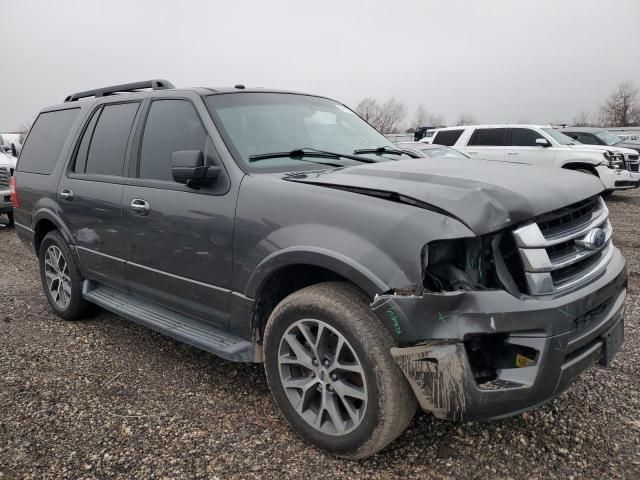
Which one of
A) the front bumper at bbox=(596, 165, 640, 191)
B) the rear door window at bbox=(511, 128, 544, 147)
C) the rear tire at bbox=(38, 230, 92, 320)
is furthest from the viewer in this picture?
the rear door window at bbox=(511, 128, 544, 147)

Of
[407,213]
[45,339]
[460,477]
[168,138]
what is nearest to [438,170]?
[407,213]

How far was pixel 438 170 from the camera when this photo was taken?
8.80 feet

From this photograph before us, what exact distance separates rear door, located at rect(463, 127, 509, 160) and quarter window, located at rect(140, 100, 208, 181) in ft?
35.8

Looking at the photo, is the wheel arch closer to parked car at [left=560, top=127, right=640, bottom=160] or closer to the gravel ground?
the gravel ground

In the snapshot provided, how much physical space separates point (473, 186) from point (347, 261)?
66cm

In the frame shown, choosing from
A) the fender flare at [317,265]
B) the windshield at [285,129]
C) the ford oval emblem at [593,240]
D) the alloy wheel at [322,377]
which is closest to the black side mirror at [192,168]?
the windshield at [285,129]

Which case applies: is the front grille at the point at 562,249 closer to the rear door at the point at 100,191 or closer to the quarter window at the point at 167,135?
the quarter window at the point at 167,135

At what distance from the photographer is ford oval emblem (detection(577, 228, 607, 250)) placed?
2.37m

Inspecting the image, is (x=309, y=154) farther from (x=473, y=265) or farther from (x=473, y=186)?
(x=473, y=265)

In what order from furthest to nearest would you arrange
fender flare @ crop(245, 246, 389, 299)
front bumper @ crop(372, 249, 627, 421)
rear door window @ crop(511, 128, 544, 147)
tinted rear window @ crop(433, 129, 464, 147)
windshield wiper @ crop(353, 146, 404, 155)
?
1. tinted rear window @ crop(433, 129, 464, 147)
2. rear door window @ crop(511, 128, 544, 147)
3. windshield wiper @ crop(353, 146, 404, 155)
4. fender flare @ crop(245, 246, 389, 299)
5. front bumper @ crop(372, 249, 627, 421)

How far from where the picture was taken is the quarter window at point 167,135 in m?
3.16

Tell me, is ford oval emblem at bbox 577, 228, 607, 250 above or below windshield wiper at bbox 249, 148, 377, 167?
below

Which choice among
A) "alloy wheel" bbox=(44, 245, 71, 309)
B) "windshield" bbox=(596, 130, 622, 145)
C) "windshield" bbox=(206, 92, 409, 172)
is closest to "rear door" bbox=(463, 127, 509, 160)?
"windshield" bbox=(596, 130, 622, 145)

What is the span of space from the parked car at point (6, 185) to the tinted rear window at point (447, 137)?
10527 millimetres
